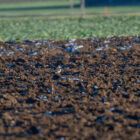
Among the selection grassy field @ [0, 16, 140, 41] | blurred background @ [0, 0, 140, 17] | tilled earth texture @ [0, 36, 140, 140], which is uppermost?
blurred background @ [0, 0, 140, 17]

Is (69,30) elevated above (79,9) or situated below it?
below

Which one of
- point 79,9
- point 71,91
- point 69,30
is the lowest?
point 71,91

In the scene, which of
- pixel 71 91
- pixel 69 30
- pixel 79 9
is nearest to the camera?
pixel 71 91

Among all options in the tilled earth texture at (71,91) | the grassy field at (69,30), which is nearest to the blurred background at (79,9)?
the grassy field at (69,30)

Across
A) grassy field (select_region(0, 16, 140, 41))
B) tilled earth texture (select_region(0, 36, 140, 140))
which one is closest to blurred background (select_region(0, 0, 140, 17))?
grassy field (select_region(0, 16, 140, 41))

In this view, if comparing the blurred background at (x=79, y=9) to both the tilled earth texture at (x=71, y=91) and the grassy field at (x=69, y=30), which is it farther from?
the tilled earth texture at (x=71, y=91)

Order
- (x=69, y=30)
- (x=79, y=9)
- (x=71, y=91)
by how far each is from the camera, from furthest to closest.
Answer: (x=79, y=9)
(x=69, y=30)
(x=71, y=91)

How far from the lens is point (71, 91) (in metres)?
7.32

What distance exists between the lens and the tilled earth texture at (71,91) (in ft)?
17.5

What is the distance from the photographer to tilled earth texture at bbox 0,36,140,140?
5328mm

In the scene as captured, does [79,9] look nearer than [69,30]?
No

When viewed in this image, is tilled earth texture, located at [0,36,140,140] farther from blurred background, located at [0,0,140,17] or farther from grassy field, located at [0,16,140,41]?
blurred background, located at [0,0,140,17]

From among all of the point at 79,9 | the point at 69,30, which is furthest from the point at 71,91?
the point at 79,9

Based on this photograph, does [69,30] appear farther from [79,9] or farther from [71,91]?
[79,9]
